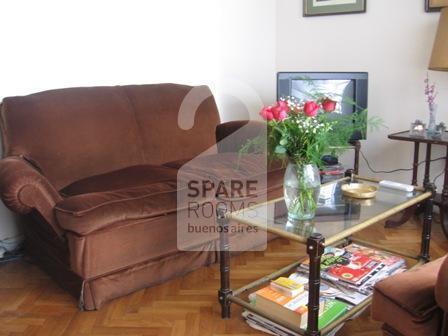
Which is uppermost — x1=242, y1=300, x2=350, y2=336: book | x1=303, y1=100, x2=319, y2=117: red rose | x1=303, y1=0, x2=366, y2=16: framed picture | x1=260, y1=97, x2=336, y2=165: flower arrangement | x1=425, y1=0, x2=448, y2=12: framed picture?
x1=303, y1=0, x2=366, y2=16: framed picture

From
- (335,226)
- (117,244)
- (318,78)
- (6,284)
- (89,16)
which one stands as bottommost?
(6,284)

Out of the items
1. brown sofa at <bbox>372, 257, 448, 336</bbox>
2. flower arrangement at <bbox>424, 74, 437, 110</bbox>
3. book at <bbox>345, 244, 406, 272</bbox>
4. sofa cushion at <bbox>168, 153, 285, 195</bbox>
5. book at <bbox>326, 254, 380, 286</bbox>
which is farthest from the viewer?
flower arrangement at <bbox>424, 74, 437, 110</bbox>

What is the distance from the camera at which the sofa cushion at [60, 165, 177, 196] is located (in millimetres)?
2240

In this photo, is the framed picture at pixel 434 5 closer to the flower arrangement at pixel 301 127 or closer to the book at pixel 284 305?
the flower arrangement at pixel 301 127

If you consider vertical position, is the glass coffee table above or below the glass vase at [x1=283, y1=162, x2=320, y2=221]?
below

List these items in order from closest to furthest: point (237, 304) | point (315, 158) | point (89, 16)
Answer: point (315, 158), point (237, 304), point (89, 16)

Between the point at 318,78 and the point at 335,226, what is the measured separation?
155 centimetres

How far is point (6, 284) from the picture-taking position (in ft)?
7.34

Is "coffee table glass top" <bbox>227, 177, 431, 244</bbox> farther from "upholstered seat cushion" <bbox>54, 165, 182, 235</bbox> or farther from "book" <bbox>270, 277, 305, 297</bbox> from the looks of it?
"upholstered seat cushion" <bbox>54, 165, 182, 235</bbox>

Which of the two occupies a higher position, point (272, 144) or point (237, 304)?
point (272, 144)

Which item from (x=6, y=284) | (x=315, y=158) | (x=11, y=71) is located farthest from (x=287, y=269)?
(x=11, y=71)

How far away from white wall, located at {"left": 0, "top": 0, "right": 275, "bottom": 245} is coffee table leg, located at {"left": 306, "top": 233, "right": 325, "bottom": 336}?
5.95ft

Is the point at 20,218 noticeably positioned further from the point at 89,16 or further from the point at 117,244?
the point at 89,16

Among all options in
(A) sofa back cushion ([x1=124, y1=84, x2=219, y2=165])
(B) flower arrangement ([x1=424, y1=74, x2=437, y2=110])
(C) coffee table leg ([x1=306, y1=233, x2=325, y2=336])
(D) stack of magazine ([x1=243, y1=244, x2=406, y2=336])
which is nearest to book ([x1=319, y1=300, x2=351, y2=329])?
(D) stack of magazine ([x1=243, y1=244, x2=406, y2=336])
